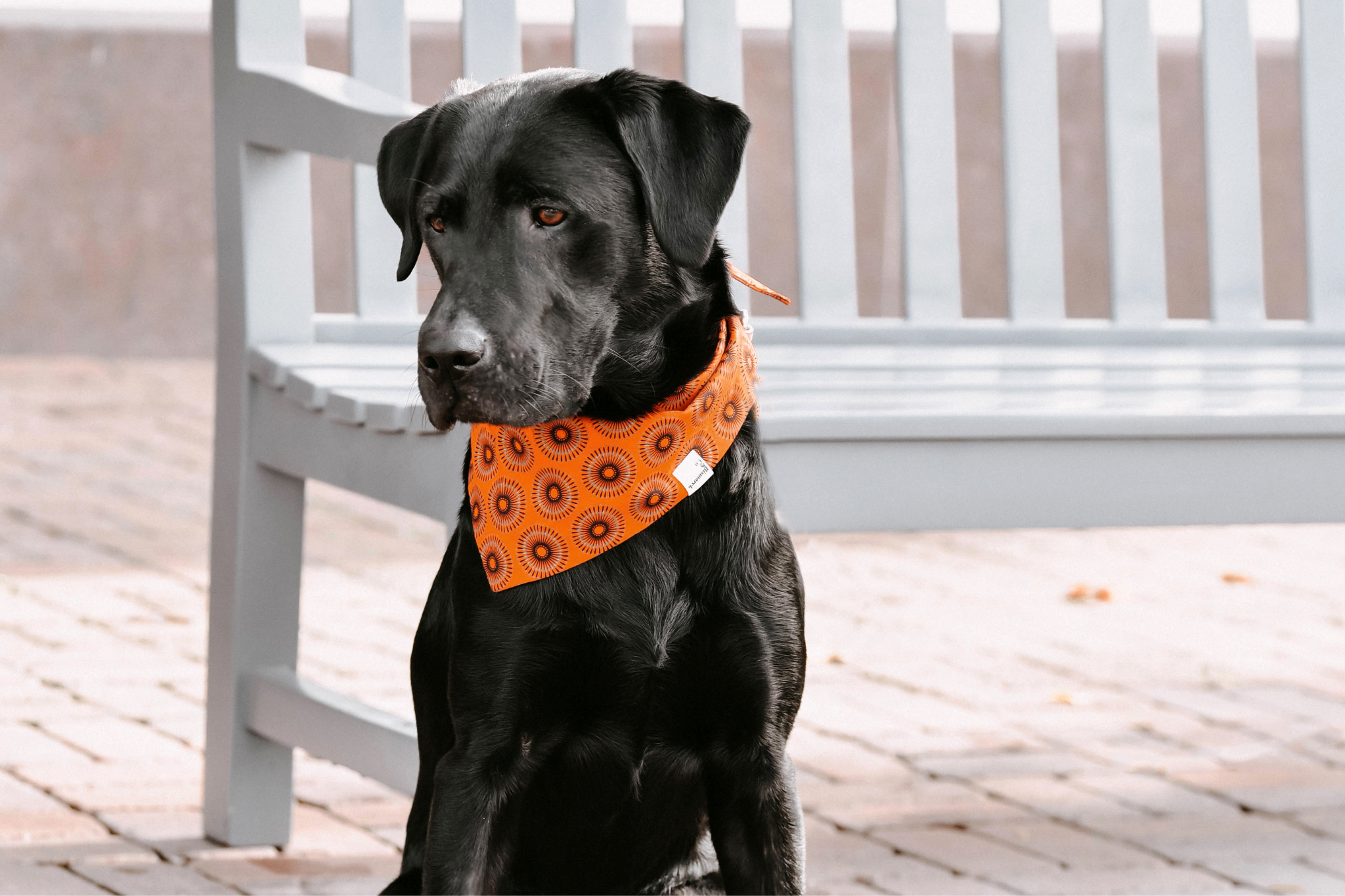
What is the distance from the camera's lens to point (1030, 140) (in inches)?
134

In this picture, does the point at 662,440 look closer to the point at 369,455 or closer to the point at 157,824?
the point at 369,455

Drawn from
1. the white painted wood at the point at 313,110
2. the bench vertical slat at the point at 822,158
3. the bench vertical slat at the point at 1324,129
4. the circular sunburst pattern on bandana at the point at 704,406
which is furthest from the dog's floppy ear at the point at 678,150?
the bench vertical slat at the point at 1324,129

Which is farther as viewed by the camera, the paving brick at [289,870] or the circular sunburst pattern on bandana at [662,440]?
the paving brick at [289,870]

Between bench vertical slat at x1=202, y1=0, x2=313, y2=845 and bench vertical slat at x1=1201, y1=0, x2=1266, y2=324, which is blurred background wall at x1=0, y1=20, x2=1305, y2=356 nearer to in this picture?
bench vertical slat at x1=1201, y1=0, x2=1266, y2=324

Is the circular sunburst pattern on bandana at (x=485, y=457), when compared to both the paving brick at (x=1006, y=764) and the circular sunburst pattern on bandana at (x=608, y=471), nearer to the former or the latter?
the circular sunburst pattern on bandana at (x=608, y=471)

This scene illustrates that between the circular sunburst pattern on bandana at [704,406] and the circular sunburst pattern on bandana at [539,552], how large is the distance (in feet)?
0.67

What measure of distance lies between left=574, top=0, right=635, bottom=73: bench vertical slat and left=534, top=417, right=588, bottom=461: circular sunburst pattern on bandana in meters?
1.44

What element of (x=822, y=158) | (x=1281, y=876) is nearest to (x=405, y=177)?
(x=822, y=158)

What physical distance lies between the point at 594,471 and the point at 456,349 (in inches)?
12.0

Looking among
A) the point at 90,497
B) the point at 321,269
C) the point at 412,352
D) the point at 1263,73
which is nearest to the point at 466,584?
the point at 412,352

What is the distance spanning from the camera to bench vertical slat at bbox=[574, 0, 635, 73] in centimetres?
319

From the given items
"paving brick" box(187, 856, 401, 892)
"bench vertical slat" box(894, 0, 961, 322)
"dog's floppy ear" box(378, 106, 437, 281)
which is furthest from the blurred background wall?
"dog's floppy ear" box(378, 106, 437, 281)

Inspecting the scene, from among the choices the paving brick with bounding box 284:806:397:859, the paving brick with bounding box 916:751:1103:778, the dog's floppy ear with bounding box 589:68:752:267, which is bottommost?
the paving brick with bounding box 284:806:397:859

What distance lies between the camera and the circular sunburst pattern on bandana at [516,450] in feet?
6.26
